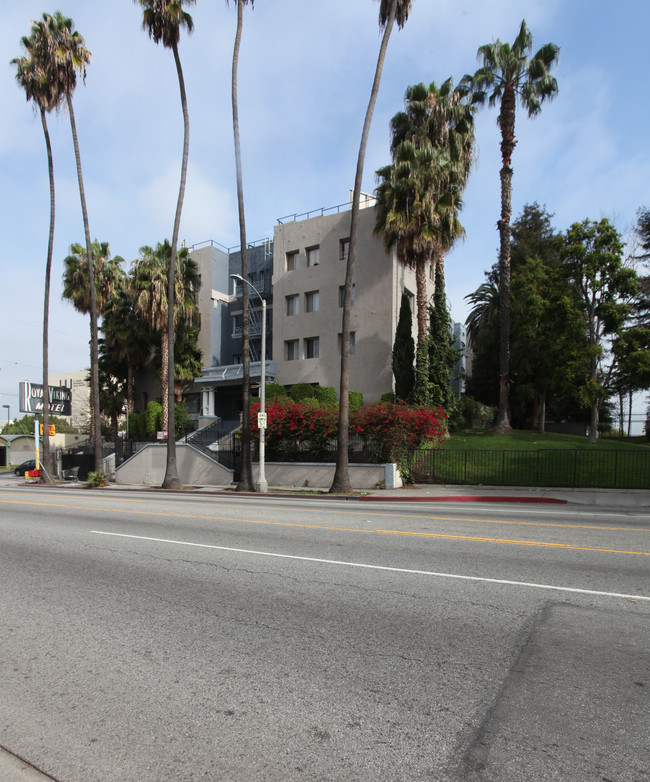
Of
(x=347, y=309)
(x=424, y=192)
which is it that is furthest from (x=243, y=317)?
(x=424, y=192)

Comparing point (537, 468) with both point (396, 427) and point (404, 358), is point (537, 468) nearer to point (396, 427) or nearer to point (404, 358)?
point (396, 427)

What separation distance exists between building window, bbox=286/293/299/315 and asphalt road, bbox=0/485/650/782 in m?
28.0

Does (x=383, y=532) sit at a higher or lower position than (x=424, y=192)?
lower

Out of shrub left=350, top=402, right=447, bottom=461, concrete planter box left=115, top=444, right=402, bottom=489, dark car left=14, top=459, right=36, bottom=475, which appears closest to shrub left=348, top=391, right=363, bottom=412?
concrete planter box left=115, top=444, right=402, bottom=489

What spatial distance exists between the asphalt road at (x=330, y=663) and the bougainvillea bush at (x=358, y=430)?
44.6ft

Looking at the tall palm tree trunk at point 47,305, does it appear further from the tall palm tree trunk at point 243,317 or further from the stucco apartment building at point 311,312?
the tall palm tree trunk at point 243,317

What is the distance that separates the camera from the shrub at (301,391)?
31.9 m

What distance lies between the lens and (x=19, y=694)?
3826 millimetres

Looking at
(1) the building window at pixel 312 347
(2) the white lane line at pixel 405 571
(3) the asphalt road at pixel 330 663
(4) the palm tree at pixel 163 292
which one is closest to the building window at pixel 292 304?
(1) the building window at pixel 312 347

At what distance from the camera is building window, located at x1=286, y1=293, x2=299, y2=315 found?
3525 cm

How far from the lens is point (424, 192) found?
27641 millimetres

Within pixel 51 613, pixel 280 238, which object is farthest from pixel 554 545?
pixel 280 238

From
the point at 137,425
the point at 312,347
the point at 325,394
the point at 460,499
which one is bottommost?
the point at 460,499

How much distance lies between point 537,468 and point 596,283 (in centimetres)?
1266
